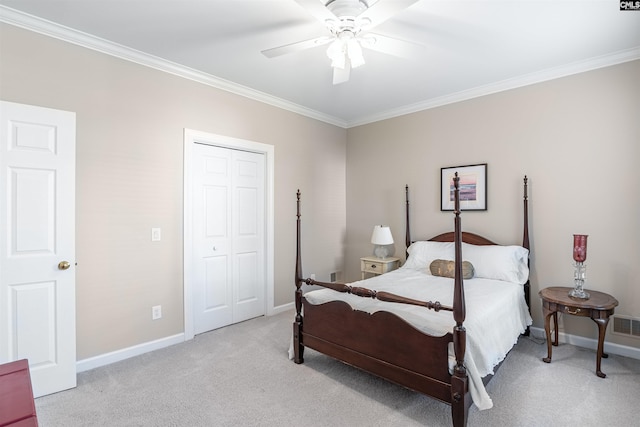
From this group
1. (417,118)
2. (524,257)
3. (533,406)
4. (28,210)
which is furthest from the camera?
(417,118)

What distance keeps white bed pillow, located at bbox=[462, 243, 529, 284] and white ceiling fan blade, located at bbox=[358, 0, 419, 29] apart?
2.49 m

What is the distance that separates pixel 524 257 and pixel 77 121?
423cm

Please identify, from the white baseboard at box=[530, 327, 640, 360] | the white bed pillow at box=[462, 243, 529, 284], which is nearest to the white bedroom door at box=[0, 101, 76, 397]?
the white bed pillow at box=[462, 243, 529, 284]

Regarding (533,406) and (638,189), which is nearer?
(533,406)

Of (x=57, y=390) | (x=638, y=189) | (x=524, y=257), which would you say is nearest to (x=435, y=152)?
(x=524, y=257)

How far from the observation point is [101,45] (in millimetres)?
2686

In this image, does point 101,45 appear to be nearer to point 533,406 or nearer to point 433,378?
→ point 433,378

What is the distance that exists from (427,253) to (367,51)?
2259 mm

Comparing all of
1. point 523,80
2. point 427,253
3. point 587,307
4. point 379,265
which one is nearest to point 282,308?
point 379,265

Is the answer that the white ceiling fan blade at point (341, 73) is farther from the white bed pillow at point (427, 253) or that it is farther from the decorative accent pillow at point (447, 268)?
the white bed pillow at point (427, 253)

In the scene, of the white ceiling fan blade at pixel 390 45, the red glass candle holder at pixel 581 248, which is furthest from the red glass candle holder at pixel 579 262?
the white ceiling fan blade at pixel 390 45

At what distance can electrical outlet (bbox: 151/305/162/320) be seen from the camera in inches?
120

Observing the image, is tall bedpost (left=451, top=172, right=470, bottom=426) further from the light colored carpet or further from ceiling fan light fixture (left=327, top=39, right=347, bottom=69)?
ceiling fan light fixture (left=327, top=39, right=347, bottom=69)

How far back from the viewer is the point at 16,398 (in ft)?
4.45
